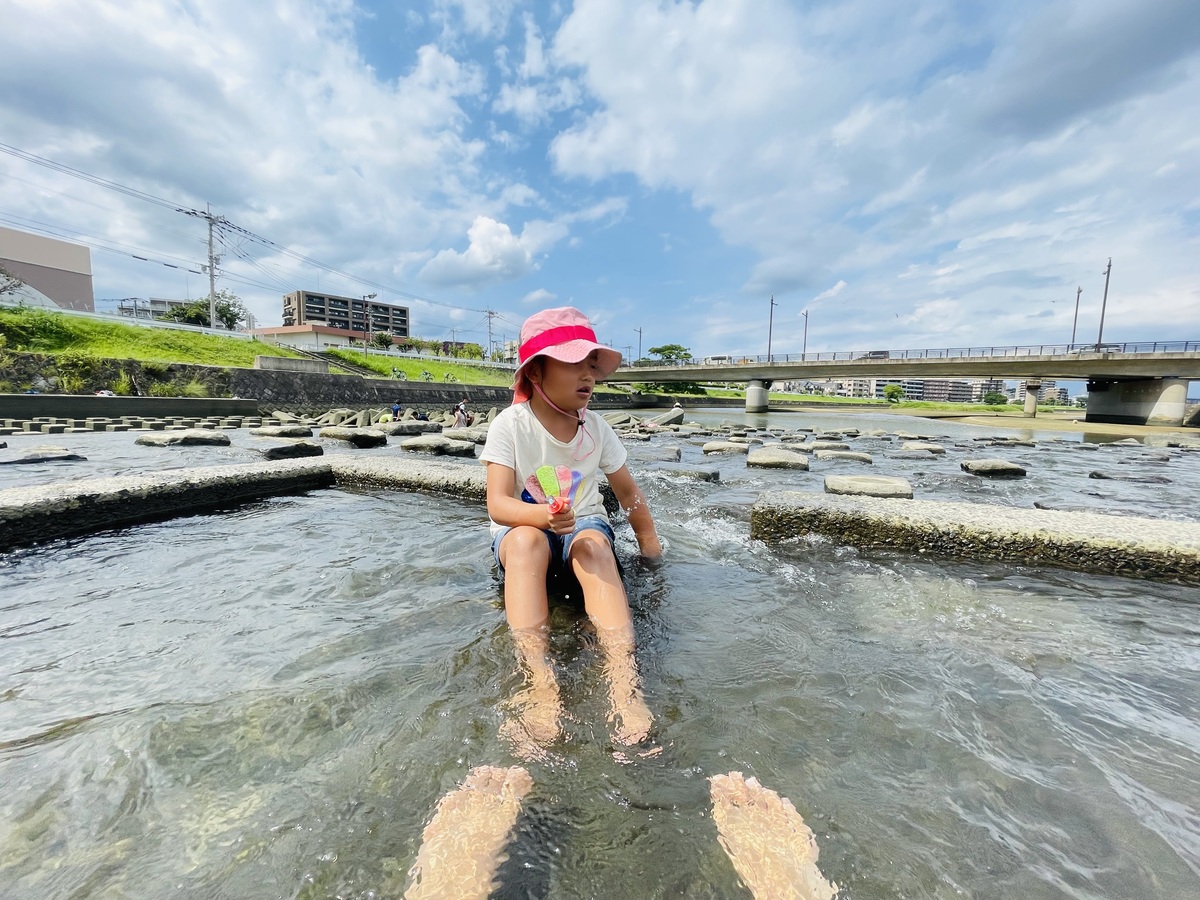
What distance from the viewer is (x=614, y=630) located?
6.81 ft

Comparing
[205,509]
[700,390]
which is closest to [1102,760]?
[205,509]

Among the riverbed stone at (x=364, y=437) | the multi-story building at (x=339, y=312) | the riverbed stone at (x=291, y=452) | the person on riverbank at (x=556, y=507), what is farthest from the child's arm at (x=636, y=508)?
the multi-story building at (x=339, y=312)

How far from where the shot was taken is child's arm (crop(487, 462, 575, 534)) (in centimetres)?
205

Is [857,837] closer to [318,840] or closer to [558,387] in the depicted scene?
[318,840]

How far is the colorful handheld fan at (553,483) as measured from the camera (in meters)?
2.35

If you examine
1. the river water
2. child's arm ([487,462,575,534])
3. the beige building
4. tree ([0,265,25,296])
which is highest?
the beige building

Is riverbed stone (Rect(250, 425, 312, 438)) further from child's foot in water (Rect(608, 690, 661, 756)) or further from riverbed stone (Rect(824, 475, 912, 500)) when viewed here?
child's foot in water (Rect(608, 690, 661, 756))

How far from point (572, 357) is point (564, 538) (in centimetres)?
92

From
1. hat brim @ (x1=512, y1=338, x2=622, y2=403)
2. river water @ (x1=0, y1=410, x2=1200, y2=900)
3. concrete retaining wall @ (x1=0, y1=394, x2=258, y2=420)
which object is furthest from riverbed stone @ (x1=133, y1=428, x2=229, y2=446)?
hat brim @ (x1=512, y1=338, x2=622, y2=403)

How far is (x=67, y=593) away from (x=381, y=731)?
228cm

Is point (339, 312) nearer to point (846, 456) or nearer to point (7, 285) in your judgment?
point (7, 285)

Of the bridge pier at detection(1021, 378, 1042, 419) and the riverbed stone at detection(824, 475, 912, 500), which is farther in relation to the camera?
the bridge pier at detection(1021, 378, 1042, 419)

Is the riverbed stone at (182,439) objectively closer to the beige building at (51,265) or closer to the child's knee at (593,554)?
the child's knee at (593,554)

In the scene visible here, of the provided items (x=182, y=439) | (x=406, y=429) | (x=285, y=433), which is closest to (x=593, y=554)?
(x=182, y=439)
